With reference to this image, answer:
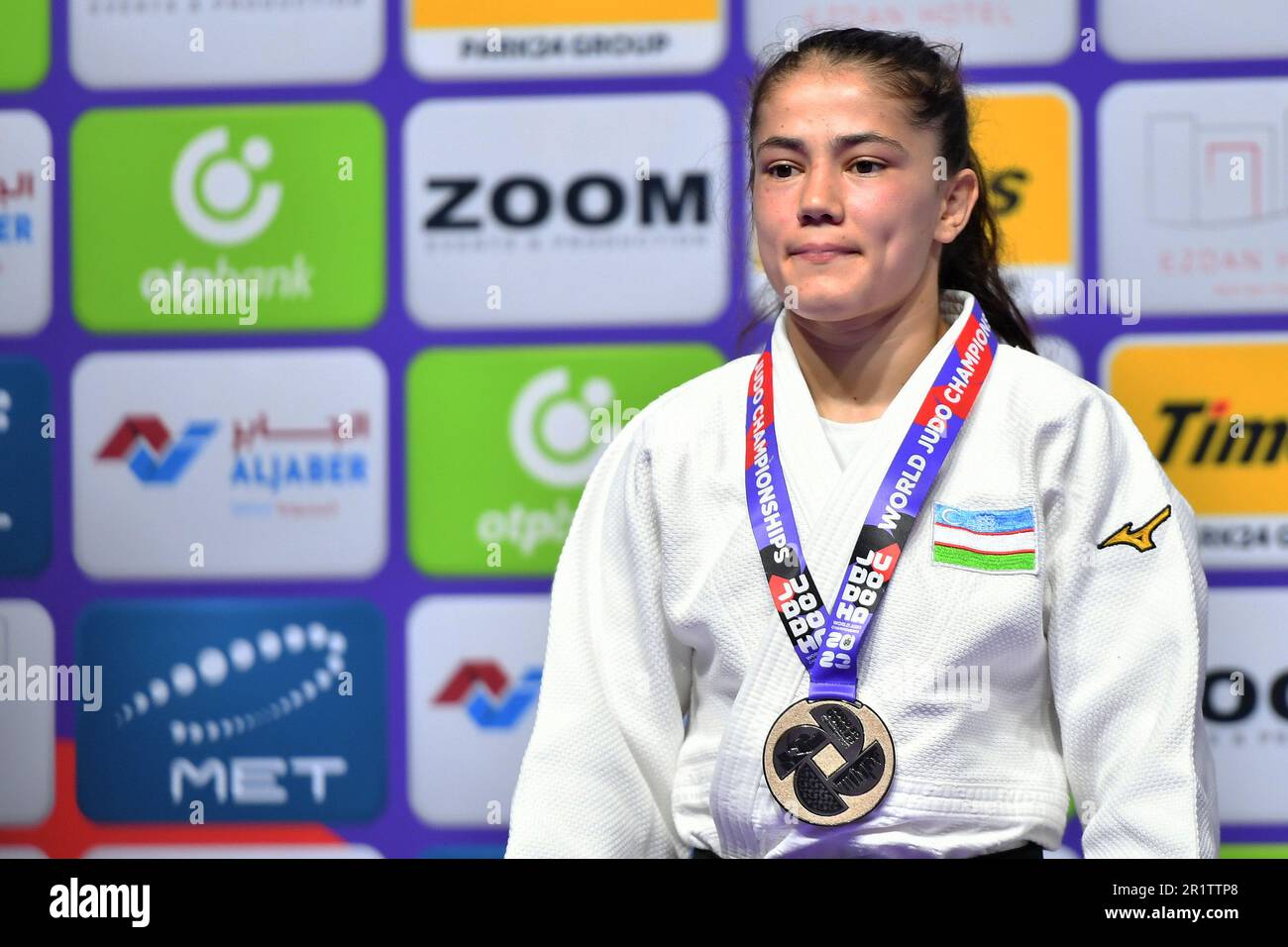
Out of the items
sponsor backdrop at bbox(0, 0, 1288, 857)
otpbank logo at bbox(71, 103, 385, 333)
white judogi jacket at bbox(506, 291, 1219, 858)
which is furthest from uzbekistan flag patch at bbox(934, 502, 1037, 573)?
otpbank logo at bbox(71, 103, 385, 333)

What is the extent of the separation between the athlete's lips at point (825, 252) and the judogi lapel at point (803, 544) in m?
0.14

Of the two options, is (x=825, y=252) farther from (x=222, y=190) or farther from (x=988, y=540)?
(x=222, y=190)

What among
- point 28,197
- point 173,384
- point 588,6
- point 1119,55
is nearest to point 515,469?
point 173,384

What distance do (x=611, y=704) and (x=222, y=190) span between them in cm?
125

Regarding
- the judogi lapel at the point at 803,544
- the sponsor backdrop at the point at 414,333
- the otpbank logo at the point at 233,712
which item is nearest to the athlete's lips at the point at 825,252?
the judogi lapel at the point at 803,544

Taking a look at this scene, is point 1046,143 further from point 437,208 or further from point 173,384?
point 173,384

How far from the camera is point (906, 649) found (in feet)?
4.88

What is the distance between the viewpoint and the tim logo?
232 cm

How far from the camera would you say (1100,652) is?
1495 millimetres

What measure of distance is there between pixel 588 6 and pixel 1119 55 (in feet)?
2.76

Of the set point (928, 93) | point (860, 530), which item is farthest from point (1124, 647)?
point (928, 93)

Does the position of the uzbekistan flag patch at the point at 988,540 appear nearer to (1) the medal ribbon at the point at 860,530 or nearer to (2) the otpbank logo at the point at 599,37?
(1) the medal ribbon at the point at 860,530

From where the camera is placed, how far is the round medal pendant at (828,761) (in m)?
1.44
